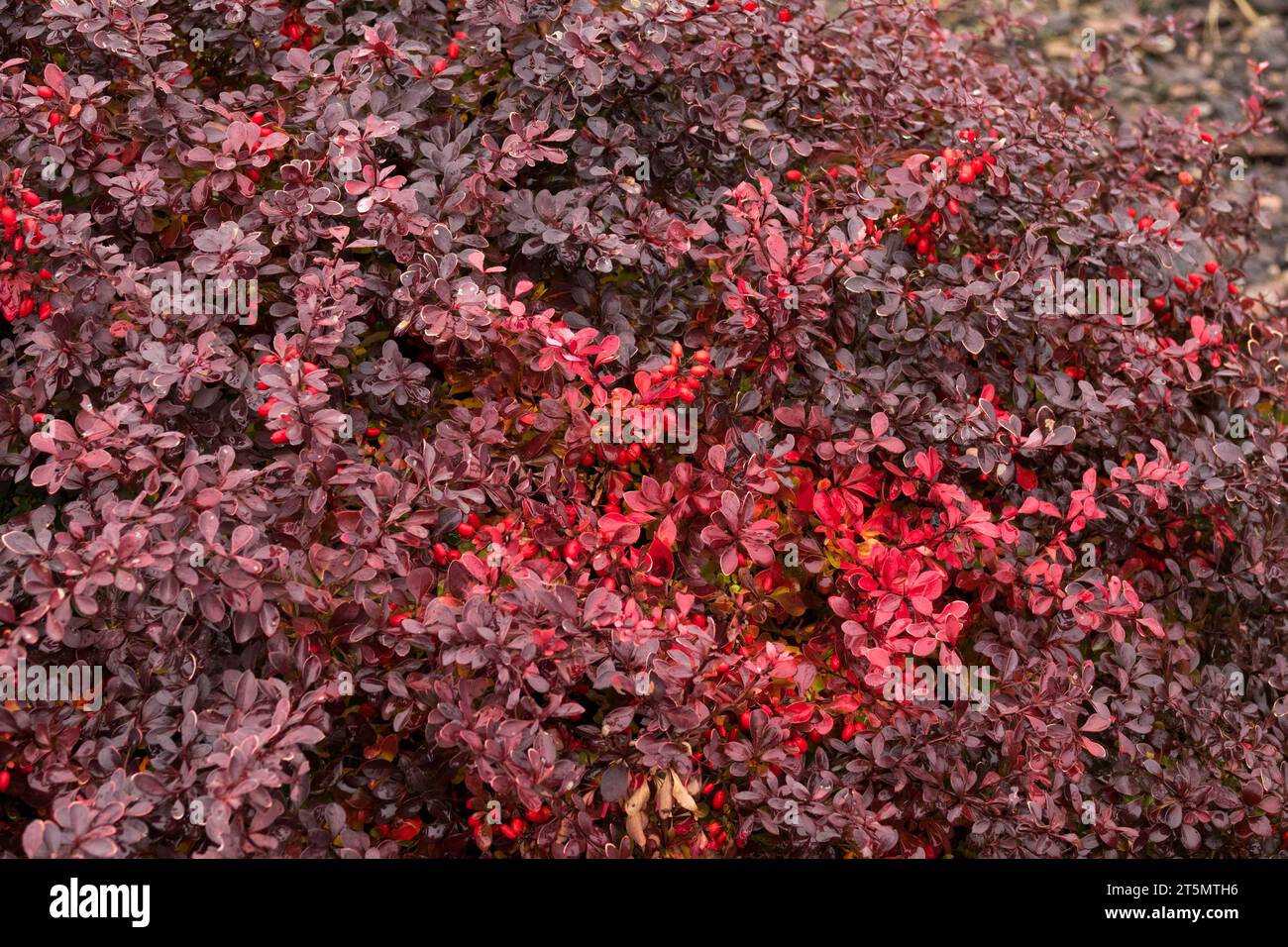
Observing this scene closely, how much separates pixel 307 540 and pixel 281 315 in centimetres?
54

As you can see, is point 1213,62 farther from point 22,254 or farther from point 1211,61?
point 22,254

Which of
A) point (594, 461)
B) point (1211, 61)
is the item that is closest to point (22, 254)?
point (594, 461)

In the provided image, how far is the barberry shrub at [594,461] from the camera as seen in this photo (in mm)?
2102

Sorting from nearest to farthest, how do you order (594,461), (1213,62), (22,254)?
(22,254), (594,461), (1213,62)

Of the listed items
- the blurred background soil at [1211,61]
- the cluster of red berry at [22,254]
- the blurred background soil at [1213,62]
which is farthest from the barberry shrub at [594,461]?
the blurred background soil at [1213,62]

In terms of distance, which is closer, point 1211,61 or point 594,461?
point 594,461

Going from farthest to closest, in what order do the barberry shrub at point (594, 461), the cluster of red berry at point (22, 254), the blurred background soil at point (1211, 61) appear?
the blurred background soil at point (1211, 61), the cluster of red berry at point (22, 254), the barberry shrub at point (594, 461)

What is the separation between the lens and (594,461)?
2541 millimetres

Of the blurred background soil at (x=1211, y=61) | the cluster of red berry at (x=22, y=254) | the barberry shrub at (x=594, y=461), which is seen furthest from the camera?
the blurred background soil at (x=1211, y=61)

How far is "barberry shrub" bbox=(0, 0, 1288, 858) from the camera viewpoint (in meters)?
2.10

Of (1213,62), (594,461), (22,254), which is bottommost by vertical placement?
(594,461)

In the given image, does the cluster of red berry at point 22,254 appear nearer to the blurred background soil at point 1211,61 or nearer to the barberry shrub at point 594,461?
the barberry shrub at point 594,461
